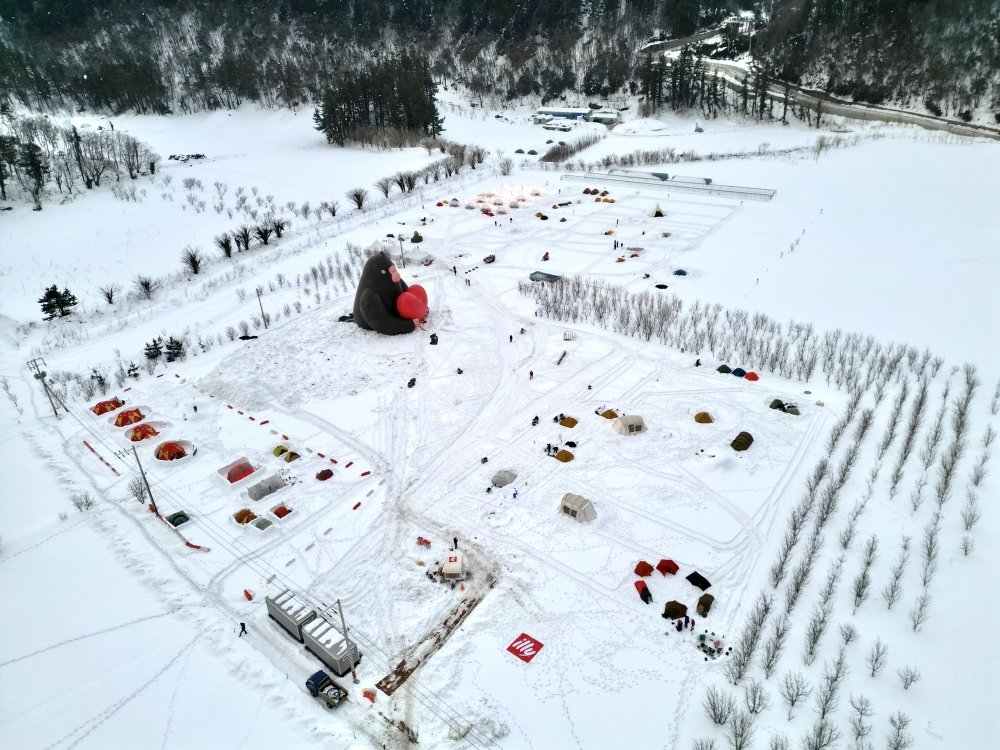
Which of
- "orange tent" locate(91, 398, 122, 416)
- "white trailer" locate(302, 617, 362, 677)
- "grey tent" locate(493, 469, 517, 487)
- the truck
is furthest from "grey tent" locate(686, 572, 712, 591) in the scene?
"orange tent" locate(91, 398, 122, 416)

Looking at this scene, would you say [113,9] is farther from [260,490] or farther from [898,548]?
[898,548]

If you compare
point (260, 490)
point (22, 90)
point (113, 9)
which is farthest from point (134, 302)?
point (113, 9)

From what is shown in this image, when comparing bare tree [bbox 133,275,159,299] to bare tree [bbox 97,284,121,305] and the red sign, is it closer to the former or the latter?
bare tree [bbox 97,284,121,305]

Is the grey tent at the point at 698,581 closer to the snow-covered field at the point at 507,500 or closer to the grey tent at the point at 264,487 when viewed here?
the snow-covered field at the point at 507,500

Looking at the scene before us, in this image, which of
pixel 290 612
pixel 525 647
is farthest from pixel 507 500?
pixel 290 612

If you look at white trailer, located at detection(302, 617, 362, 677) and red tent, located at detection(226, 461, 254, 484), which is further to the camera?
red tent, located at detection(226, 461, 254, 484)

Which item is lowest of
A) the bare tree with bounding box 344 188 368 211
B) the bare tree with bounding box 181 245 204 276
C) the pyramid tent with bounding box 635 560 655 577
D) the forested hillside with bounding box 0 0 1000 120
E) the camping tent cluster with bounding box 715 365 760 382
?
the pyramid tent with bounding box 635 560 655 577
